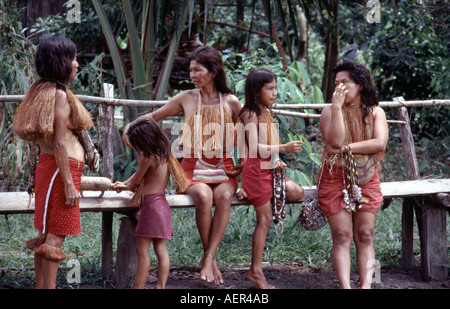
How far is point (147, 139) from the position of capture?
357 cm

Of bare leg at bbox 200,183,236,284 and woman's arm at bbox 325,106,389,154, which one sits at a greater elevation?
woman's arm at bbox 325,106,389,154

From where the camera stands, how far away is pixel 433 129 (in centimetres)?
874

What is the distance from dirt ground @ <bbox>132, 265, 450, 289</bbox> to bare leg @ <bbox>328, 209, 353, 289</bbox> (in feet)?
2.10

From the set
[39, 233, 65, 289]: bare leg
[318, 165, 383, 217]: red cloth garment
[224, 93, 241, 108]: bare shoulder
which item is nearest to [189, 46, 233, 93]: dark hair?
[224, 93, 241, 108]: bare shoulder

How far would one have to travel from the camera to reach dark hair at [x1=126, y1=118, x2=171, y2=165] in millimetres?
3572

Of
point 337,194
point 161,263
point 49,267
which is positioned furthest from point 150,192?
point 337,194

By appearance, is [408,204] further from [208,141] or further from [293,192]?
[208,141]

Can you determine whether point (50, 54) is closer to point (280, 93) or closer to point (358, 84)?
point (358, 84)

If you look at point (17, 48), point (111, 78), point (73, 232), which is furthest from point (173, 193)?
point (111, 78)

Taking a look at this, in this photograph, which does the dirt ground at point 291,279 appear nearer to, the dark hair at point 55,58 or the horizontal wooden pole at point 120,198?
the horizontal wooden pole at point 120,198

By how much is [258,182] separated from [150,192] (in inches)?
30.2

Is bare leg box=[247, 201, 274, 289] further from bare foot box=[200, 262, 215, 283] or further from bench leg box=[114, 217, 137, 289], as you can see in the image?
bench leg box=[114, 217, 137, 289]

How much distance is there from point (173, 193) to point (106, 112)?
859mm

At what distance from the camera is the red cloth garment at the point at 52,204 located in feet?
10.7
